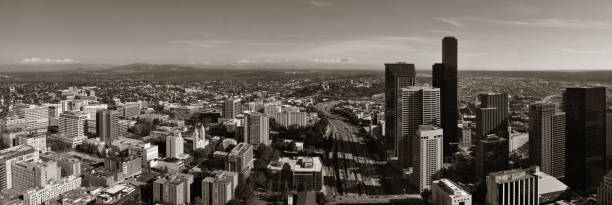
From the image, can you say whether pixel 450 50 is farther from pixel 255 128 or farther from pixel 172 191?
pixel 172 191

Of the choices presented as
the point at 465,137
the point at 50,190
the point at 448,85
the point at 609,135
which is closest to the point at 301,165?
the point at 50,190

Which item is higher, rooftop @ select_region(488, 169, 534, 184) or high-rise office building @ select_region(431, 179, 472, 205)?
rooftop @ select_region(488, 169, 534, 184)

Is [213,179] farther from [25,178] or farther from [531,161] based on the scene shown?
[531,161]

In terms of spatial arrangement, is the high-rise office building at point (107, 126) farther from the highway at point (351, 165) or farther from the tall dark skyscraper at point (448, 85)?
the tall dark skyscraper at point (448, 85)

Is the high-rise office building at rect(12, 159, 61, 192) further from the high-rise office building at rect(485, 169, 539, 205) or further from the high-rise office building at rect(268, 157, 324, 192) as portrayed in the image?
the high-rise office building at rect(485, 169, 539, 205)

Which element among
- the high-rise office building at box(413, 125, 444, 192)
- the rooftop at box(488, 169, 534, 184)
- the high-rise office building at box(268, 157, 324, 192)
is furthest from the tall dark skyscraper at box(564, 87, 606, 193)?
the high-rise office building at box(268, 157, 324, 192)

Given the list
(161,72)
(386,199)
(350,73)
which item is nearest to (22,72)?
(161,72)
